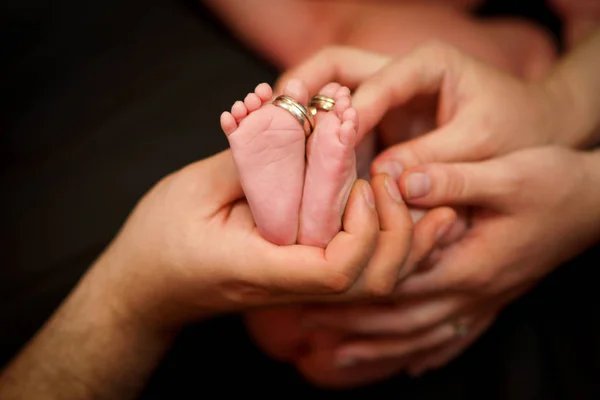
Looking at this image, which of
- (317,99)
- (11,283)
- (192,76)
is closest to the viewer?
(317,99)

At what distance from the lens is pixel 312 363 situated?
0.89 m

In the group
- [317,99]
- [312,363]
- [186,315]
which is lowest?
[312,363]

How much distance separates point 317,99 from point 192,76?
586 mm

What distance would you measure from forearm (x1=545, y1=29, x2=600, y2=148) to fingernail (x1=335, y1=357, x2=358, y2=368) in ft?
1.72

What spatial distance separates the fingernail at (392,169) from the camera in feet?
2.46

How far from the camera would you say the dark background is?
86 cm

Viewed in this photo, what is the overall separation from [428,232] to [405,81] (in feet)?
0.75

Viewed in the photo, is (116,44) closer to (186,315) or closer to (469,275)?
(186,315)

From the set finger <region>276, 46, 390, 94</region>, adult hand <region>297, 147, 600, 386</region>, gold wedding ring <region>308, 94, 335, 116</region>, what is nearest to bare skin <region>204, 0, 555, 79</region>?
finger <region>276, 46, 390, 94</region>

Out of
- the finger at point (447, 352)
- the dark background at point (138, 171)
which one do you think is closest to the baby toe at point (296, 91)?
the dark background at point (138, 171)

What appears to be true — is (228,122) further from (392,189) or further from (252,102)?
(392,189)

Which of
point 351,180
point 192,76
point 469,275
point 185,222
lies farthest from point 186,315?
point 192,76

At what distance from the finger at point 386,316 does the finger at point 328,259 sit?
7.0 inches

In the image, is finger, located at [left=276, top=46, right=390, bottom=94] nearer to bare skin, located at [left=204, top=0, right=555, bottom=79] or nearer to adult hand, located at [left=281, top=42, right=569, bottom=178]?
adult hand, located at [left=281, top=42, right=569, bottom=178]
